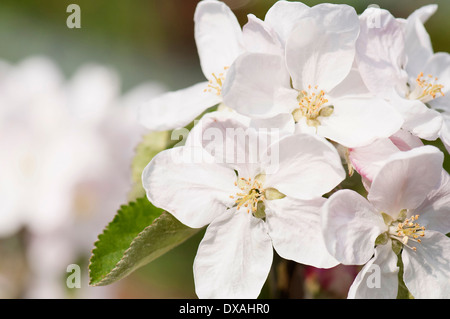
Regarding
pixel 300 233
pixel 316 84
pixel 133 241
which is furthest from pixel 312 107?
pixel 133 241

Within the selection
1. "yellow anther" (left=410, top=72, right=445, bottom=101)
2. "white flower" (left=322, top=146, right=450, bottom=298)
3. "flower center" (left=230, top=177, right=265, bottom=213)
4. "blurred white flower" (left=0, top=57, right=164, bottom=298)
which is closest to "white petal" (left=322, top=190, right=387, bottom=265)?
"white flower" (left=322, top=146, right=450, bottom=298)

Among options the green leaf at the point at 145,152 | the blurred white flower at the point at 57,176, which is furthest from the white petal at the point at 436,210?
the blurred white flower at the point at 57,176

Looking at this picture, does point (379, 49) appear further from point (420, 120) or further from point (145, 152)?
point (145, 152)

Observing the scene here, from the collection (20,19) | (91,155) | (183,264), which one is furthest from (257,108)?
(20,19)

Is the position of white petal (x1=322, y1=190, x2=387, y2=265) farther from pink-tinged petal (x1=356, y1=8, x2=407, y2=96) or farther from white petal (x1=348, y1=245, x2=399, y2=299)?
pink-tinged petal (x1=356, y1=8, x2=407, y2=96)

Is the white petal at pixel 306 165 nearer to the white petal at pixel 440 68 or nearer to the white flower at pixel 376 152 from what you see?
the white flower at pixel 376 152
